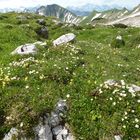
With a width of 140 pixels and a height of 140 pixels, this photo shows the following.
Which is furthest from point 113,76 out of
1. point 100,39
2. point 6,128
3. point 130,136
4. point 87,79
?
point 100,39

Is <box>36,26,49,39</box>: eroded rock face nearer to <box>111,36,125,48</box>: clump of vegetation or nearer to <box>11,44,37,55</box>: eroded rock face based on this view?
<box>111,36,125,48</box>: clump of vegetation

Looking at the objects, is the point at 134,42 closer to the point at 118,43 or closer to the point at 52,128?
the point at 118,43

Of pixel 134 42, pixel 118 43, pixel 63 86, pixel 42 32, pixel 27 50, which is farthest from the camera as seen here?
pixel 42 32

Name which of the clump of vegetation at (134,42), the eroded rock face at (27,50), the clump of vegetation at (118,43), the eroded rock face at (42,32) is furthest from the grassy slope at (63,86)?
the eroded rock face at (42,32)

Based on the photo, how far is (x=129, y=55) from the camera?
34.4 m

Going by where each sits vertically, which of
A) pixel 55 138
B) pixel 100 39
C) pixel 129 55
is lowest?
pixel 100 39

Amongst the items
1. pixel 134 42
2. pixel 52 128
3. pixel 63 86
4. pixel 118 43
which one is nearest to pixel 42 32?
pixel 118 43

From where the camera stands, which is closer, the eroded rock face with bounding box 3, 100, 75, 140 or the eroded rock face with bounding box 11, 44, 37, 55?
the eroded rock face with bounding box 3, 100, 75, 140

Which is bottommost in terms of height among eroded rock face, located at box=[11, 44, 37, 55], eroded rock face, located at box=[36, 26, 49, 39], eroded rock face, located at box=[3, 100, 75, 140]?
eroded rock face, located at box=[36, 26, 49, 39]

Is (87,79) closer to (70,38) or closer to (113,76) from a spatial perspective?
(113,76)

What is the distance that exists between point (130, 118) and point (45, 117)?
4378mm

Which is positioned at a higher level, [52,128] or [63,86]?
[63,86]

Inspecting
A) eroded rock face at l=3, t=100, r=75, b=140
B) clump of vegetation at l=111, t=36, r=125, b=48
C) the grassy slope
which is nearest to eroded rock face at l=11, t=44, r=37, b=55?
the grassy slope

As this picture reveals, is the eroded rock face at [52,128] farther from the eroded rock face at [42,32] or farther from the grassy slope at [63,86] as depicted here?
the eroded rock face at [42,32]
